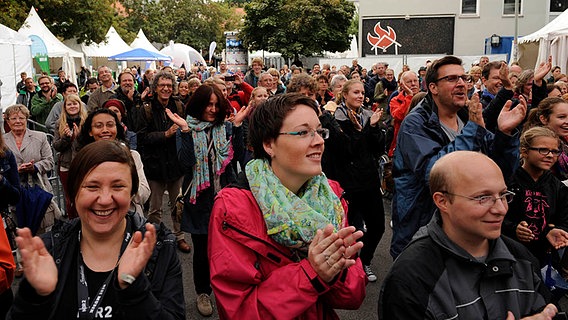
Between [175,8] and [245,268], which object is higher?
[175,8]

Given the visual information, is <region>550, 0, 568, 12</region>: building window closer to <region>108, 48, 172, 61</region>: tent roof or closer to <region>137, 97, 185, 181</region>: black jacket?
<region>108, 48, 172, 61</region>: tent roof

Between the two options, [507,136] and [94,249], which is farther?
[507,136]

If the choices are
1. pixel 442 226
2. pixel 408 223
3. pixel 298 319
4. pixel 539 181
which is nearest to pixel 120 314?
pixel 298 319

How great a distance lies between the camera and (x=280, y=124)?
105 inches

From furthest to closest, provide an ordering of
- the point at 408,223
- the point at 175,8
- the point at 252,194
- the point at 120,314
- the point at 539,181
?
the point at 175,8, the point at 539,181, the point at 408,223, the point at 252,194, the point at 120,314

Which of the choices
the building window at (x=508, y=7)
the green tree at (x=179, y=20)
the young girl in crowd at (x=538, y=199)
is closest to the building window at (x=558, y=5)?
the building window at (x=508, y=7)

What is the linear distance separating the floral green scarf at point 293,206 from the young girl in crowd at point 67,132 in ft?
12.2

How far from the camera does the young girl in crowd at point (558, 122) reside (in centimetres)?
498

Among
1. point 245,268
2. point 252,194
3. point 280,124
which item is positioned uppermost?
point 280,124

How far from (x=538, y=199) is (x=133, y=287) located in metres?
3.15

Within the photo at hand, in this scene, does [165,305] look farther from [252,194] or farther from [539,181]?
[539,181]

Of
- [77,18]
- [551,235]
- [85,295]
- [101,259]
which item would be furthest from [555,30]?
[77,18]

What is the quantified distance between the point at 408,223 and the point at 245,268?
1.77 metres

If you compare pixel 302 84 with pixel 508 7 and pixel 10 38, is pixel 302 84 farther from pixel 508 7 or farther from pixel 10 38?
pixel 508 7
